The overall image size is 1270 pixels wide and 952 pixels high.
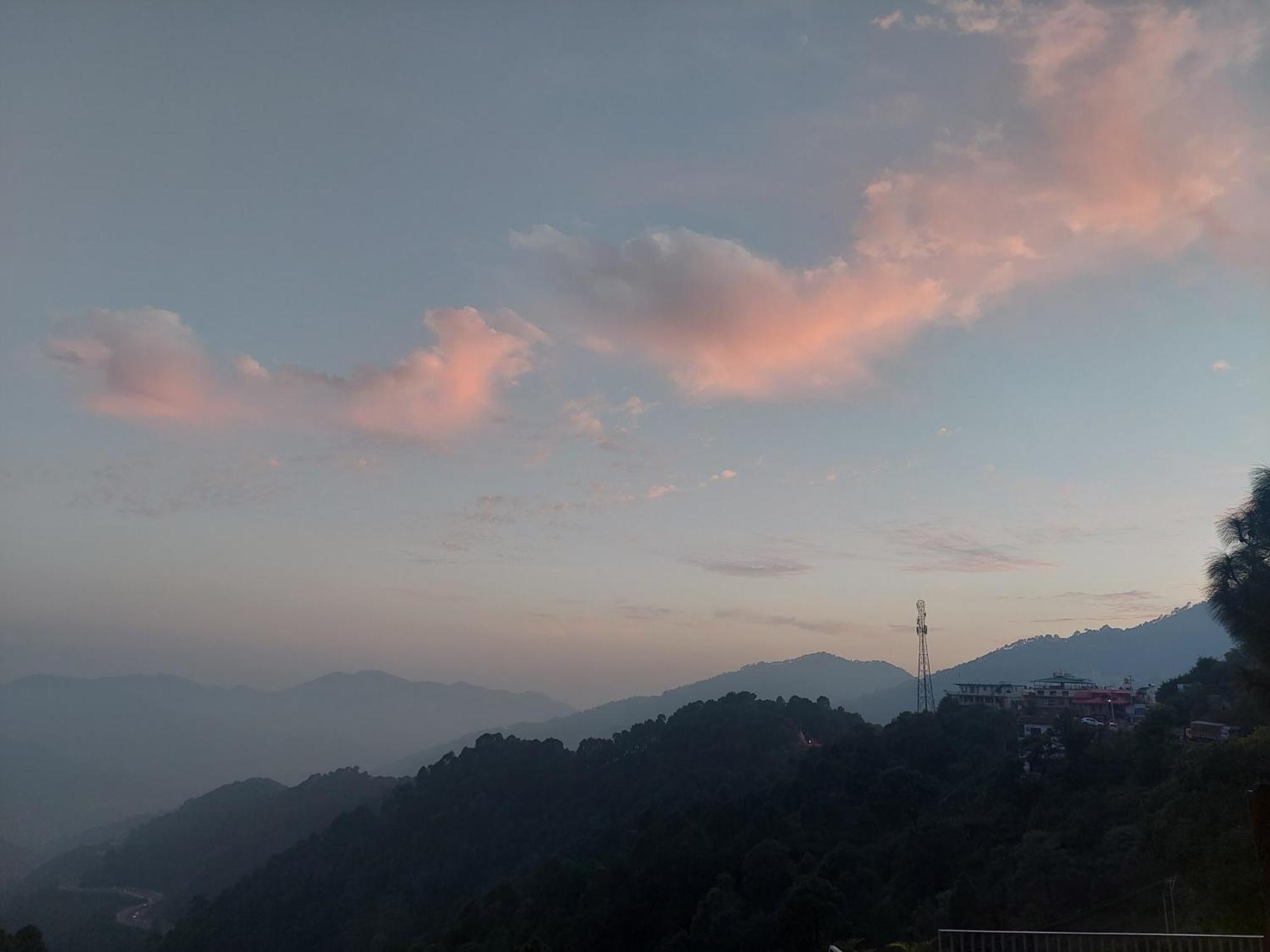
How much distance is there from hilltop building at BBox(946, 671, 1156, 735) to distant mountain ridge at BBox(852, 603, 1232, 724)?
74.1m

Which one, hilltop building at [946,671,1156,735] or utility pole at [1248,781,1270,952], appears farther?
hilltop building at [946,671,1156,735]

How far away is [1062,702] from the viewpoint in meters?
61.3

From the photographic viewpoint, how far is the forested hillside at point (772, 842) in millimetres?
21312

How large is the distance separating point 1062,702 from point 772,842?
33537 millimetres

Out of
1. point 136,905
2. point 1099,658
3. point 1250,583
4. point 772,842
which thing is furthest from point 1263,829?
point 1099,658

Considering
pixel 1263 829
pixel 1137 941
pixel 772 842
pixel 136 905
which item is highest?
pixel 1263 829

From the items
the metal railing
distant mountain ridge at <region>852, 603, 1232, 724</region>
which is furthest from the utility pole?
distant mountain ridge at <region>852, 603, 1232, 724</region>

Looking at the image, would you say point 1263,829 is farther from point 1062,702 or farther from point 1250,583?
point 1062,702

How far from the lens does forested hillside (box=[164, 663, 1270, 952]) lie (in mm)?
21312

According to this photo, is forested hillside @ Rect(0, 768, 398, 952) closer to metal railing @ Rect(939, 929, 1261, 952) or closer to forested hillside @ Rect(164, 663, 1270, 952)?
forested hillside @ Rect(164, 663, 1270, 952)

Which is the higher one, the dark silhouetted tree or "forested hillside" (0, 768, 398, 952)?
the dark silhouetted tree

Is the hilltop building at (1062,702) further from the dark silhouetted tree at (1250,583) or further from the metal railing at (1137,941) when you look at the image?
the metal railing at (1137,941)

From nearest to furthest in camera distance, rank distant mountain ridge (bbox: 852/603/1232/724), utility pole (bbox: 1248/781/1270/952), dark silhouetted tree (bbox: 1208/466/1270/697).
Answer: utility pole (bbox: 1248/781/1270/952)
dark silhouetted tree (bbox: 1208/466/1270/697)
distant mountain ridge (bbox: 852/603/1232/724)

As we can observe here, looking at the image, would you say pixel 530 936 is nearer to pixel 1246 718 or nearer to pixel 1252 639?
pixel 1246 718
